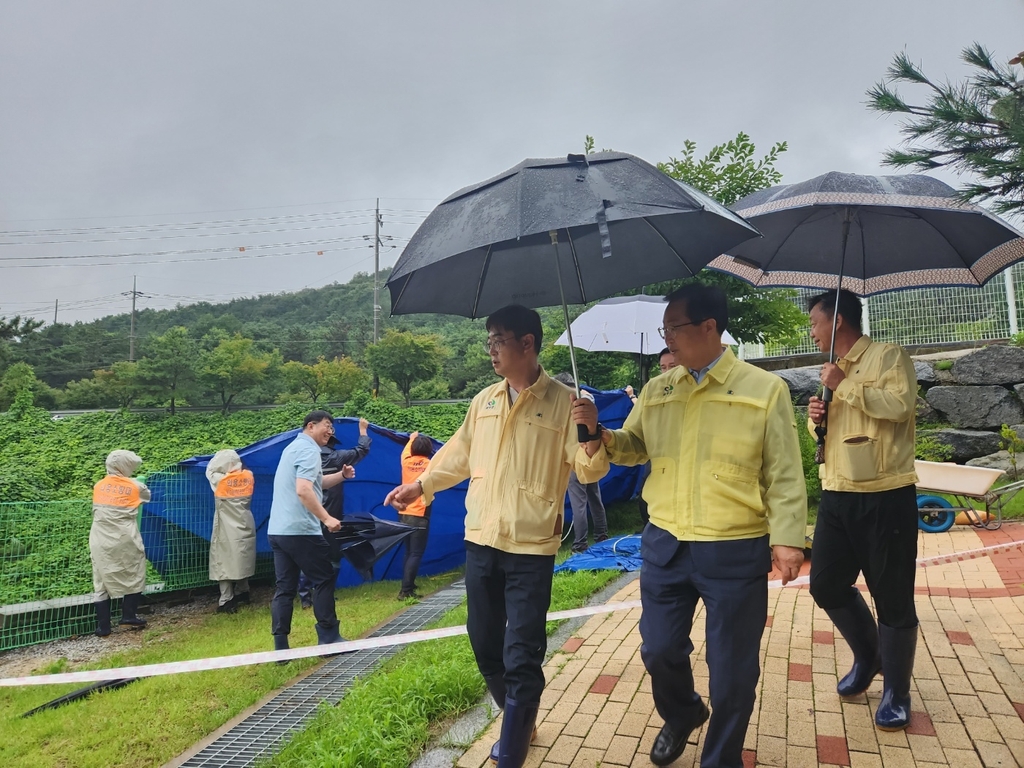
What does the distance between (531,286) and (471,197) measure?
0.86 m

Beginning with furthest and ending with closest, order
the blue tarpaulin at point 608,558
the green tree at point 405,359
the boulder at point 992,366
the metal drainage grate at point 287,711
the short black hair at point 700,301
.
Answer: the green tree at point 405,359 → the boulder at point 992,366 → the blue tarpaulin at point 608,558 → the metal drainage grate at point 287,711 → the short black hair at point 700,301

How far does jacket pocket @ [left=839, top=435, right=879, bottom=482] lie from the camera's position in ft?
8.84

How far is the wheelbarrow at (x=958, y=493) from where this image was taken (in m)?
6.41

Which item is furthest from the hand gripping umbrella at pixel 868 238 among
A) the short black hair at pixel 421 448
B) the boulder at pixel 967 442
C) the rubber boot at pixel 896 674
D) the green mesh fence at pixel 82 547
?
the boulder at pixel 967 442

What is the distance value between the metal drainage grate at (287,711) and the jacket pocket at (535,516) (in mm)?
1792

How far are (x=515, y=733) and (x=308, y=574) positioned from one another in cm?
267

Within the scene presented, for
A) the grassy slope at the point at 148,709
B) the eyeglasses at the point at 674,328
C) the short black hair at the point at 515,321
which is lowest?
the grassy slope at the point at 148,709

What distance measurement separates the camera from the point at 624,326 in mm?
6879

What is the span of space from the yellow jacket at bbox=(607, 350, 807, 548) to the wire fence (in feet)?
28.1

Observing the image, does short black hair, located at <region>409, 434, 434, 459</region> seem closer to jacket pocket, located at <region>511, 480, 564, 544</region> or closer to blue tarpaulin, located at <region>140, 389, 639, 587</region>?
blue tarpaulin, located at <region>140, 389, 639, 587</region>

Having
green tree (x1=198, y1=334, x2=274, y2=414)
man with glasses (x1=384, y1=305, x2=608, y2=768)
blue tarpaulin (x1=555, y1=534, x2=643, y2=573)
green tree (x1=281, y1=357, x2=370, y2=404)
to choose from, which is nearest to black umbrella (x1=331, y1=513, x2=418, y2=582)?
blue tarpaulin (x1=555, y1=534, x2=643, y2=573)

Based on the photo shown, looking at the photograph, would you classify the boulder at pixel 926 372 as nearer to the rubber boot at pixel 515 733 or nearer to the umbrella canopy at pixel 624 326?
the umbrella canopy at pixel 624 326

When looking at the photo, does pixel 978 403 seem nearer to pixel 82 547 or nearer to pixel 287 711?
pixel 287 711

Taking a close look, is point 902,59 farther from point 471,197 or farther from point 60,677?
point 60,677
